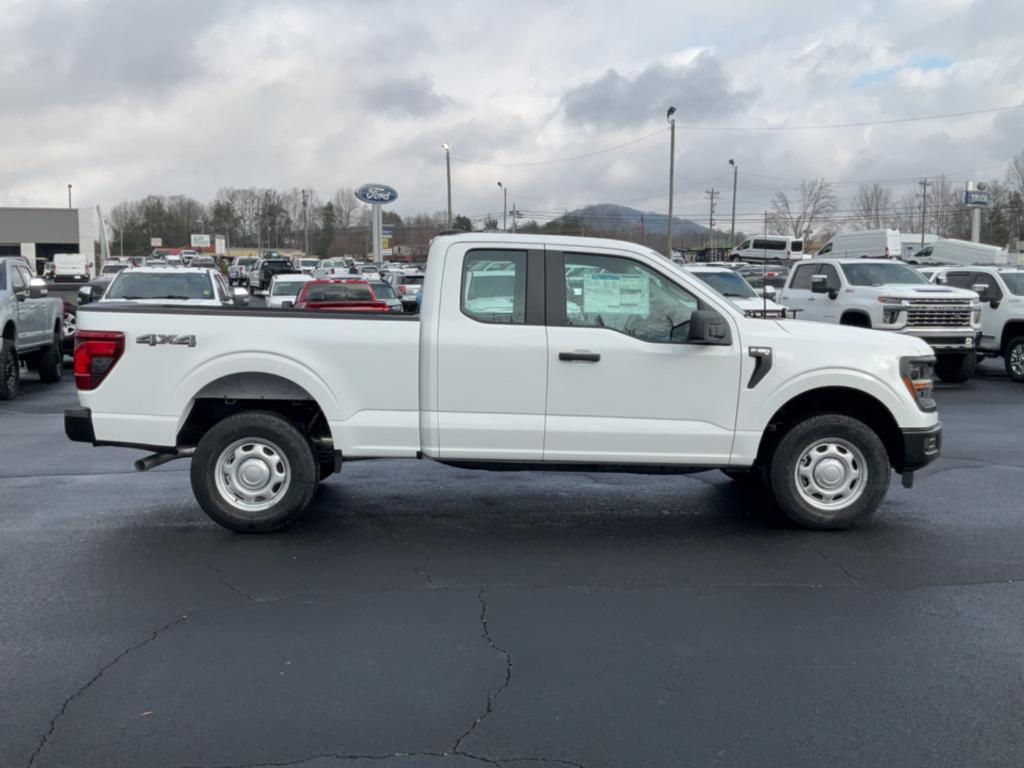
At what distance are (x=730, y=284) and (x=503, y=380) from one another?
1268cm

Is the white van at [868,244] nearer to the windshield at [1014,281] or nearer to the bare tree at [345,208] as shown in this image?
the windshield at [1014,281]

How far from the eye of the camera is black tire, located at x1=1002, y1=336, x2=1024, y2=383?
57.6 feet

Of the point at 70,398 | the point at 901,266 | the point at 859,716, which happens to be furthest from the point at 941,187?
the point at 859,716

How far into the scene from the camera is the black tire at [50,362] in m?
16.6

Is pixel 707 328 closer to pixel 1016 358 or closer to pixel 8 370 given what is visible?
pixel 8 370

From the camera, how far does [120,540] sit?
6.79m

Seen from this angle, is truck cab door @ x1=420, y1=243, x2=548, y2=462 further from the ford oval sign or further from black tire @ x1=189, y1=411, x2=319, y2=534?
the ford oval sign

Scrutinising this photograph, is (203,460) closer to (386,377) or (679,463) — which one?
(386,377)

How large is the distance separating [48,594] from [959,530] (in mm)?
6038

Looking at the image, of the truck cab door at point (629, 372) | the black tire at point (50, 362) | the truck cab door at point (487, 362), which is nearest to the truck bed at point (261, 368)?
the truck cab door at point (487, 362)

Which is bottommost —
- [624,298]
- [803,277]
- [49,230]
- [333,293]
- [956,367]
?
[956,367]

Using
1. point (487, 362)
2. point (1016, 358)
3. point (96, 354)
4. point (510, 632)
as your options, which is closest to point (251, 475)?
point (96, 354)

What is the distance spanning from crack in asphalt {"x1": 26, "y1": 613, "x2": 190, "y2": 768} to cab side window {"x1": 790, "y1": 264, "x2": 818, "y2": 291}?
15.8 metres

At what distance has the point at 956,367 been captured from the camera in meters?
17.4
